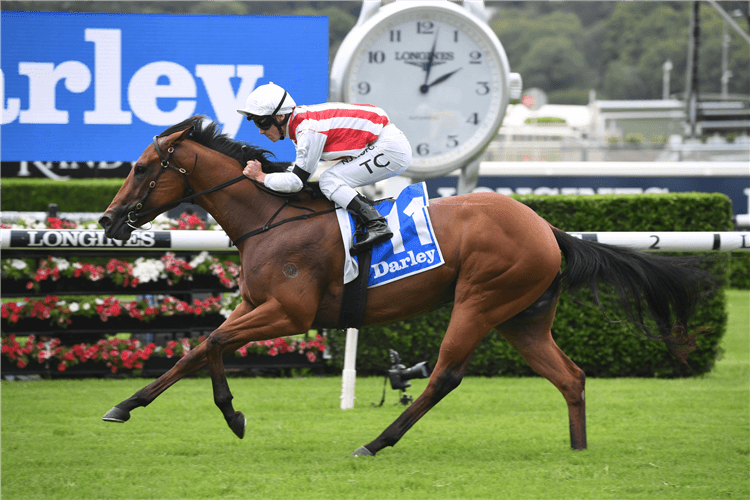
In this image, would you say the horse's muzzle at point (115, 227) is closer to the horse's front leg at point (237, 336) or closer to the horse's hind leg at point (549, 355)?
the horse's front leg at point (237, 336)

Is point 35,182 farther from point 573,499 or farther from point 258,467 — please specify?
point 573,499

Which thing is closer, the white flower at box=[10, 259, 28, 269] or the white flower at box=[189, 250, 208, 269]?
the white flower at box=[10, 259, 28, 269]

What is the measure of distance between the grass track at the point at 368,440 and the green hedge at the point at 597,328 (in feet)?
0.78

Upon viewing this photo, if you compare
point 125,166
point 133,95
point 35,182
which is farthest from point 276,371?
point 125,166

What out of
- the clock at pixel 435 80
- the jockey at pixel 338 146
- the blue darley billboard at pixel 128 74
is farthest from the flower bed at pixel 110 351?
the jockey at pixel 338 146

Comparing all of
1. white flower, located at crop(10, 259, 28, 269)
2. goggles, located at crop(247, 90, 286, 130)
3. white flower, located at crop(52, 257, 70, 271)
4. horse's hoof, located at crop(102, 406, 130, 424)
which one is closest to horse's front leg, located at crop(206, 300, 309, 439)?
horse's hoof, located at crop(102, 406, 130, 424)

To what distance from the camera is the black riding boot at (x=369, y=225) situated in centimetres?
393

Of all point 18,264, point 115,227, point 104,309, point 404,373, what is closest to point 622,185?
point 104,309

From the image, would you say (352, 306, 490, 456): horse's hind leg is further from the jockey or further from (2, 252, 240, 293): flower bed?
(2, 252, 240, 293): flower bed

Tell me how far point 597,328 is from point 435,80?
7.78 feet

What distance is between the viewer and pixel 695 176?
1467cm

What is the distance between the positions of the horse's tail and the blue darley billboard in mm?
2932

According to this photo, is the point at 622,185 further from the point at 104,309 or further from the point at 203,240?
the point at 203,240

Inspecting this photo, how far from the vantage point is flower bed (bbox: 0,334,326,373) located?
638cm
